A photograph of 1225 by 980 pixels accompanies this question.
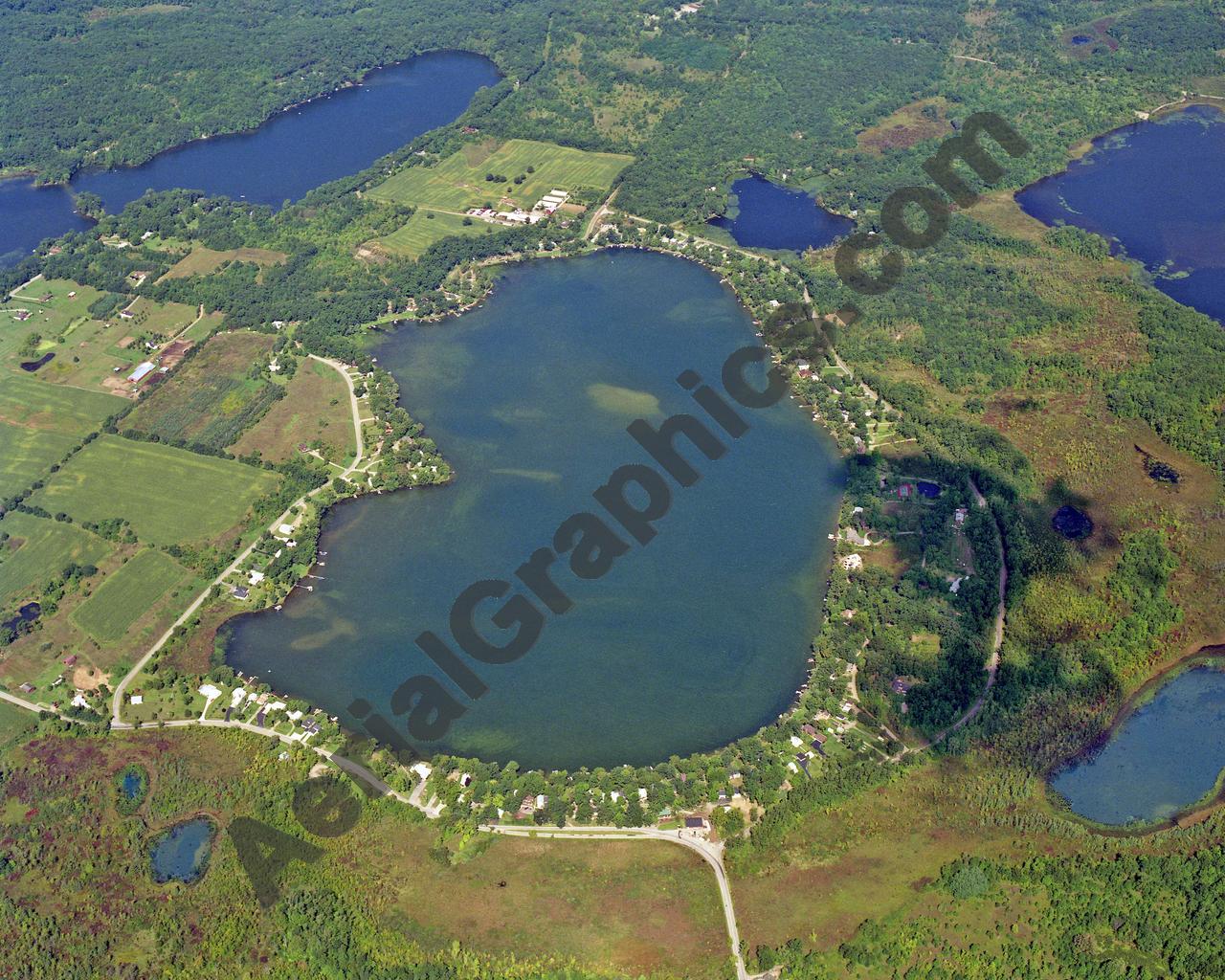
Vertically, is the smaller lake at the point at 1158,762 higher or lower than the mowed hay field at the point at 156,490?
higher

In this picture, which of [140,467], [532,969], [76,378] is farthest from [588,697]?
[76,378]

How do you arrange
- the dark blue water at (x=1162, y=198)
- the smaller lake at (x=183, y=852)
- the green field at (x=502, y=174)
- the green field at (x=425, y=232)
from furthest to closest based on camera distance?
the green field at (x=502, y=174), the green field at (x=425, y=232), the dark blue water at (x=1162, y=198), the smaller lake at (x=183, y=852)

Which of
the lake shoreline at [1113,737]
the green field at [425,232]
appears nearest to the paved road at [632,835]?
the lake shoreline at [1113,737]

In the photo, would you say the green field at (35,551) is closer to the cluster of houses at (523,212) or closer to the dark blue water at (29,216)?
the dark blue water at (29,216)

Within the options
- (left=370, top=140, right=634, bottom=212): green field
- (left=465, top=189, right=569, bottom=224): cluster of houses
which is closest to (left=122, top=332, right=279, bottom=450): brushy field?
(left=465, top=189, right=569, bottom=224): cluster of houses

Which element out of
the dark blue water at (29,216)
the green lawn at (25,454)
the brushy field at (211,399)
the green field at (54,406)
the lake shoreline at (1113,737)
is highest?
the lake shoreline at (1113,737)

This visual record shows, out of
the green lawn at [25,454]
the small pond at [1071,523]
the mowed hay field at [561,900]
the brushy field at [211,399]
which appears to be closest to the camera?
the mowed hay field at [561,900]

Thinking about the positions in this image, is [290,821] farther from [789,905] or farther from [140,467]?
[140,467]
